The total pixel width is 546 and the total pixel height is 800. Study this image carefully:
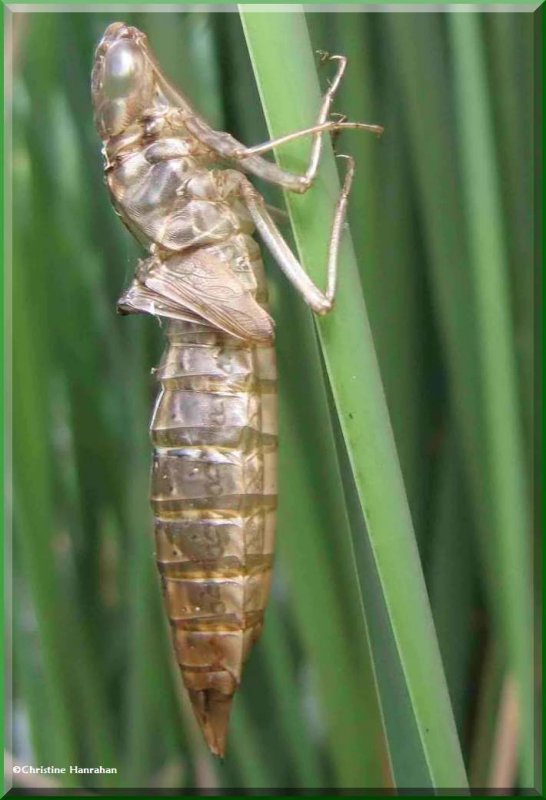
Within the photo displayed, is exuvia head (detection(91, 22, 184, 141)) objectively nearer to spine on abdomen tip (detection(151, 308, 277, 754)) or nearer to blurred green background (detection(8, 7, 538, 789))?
blurred green background (detection(8, 7, 538, 789))

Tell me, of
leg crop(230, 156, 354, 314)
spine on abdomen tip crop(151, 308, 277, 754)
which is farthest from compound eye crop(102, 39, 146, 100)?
spine on abdomen tip crop(151, 308, 277, 754)

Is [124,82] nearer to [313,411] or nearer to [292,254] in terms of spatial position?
[292,254]

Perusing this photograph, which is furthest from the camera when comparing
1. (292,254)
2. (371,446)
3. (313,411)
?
(313,411)

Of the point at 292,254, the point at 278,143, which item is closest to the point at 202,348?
the point at 292,254

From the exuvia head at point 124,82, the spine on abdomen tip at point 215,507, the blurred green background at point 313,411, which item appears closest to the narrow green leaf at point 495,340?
the blurred green background at point 313,411

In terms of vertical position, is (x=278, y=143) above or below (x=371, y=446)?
above
